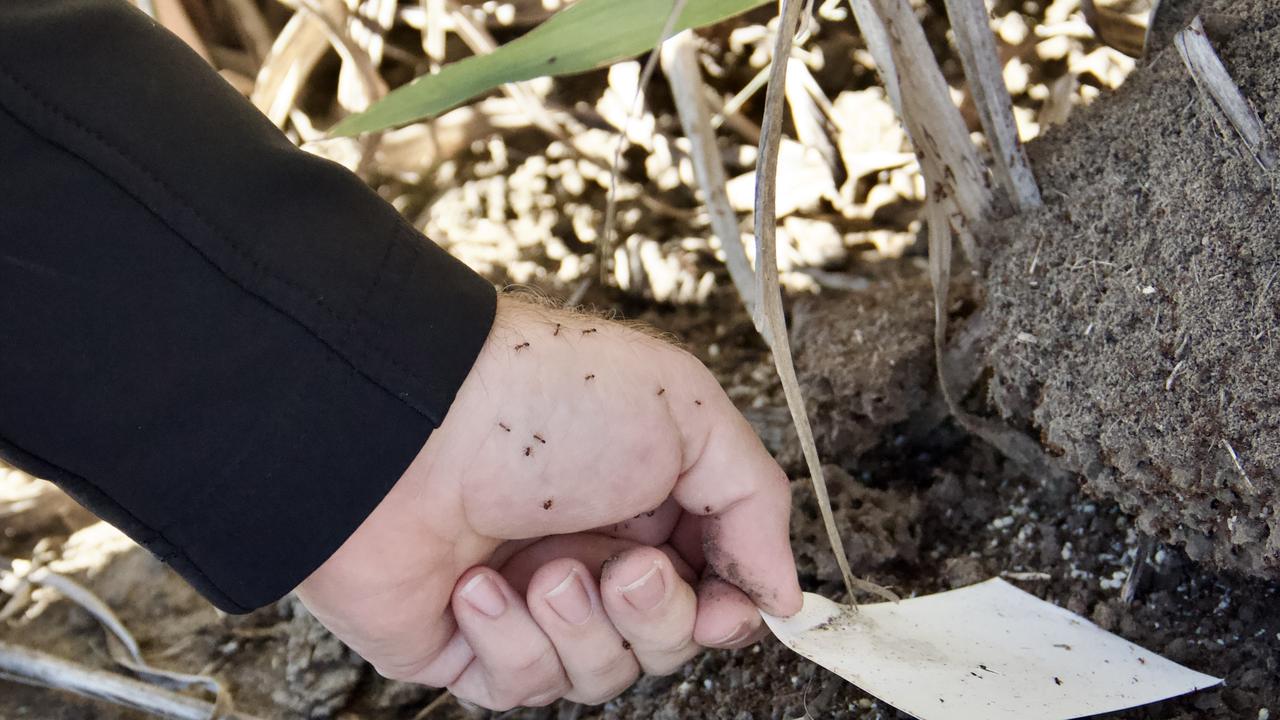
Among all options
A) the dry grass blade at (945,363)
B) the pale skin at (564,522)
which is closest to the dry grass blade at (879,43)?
the dry grass blade at (945,363)

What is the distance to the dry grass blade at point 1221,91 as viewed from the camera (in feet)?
2.90

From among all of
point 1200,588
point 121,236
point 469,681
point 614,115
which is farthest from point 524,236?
point 1200,588

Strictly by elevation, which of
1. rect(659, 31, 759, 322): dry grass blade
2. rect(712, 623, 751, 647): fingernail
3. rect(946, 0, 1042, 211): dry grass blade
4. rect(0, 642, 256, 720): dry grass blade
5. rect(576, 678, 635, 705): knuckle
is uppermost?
rect(946, 0, 1042, 211): dry grass blade

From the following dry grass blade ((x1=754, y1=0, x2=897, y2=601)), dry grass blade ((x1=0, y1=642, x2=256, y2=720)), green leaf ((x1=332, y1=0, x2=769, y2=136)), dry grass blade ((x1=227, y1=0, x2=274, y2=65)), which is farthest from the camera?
dry grass blade ((x1=227, y1=0, x2=274, y2=65))

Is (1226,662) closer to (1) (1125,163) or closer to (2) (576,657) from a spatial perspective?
(1) (1125,163)

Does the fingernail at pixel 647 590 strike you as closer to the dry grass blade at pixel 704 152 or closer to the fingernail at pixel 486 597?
the fingernail at pixel 486 597

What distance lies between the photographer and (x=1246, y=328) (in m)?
0.88

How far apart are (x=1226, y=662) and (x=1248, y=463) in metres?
0.23

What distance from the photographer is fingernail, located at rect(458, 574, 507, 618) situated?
988 mm

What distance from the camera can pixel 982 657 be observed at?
957 mm

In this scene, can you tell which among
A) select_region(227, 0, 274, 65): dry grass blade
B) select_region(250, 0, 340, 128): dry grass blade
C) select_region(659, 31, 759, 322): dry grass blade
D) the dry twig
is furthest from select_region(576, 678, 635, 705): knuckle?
select_region(227, 0, 274, 65): dry grass blade

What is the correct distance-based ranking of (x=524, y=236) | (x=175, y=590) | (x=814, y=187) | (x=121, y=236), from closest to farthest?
(x=121, y=236) → (x=175, y=590) → (x=814, y=187) → (x=524, y=236)

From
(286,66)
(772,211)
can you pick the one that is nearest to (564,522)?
(772,211)

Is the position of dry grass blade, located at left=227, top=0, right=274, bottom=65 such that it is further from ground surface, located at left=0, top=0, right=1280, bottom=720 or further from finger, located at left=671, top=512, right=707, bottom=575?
finger, located at left=671, top=512, right=707, bottom=575
